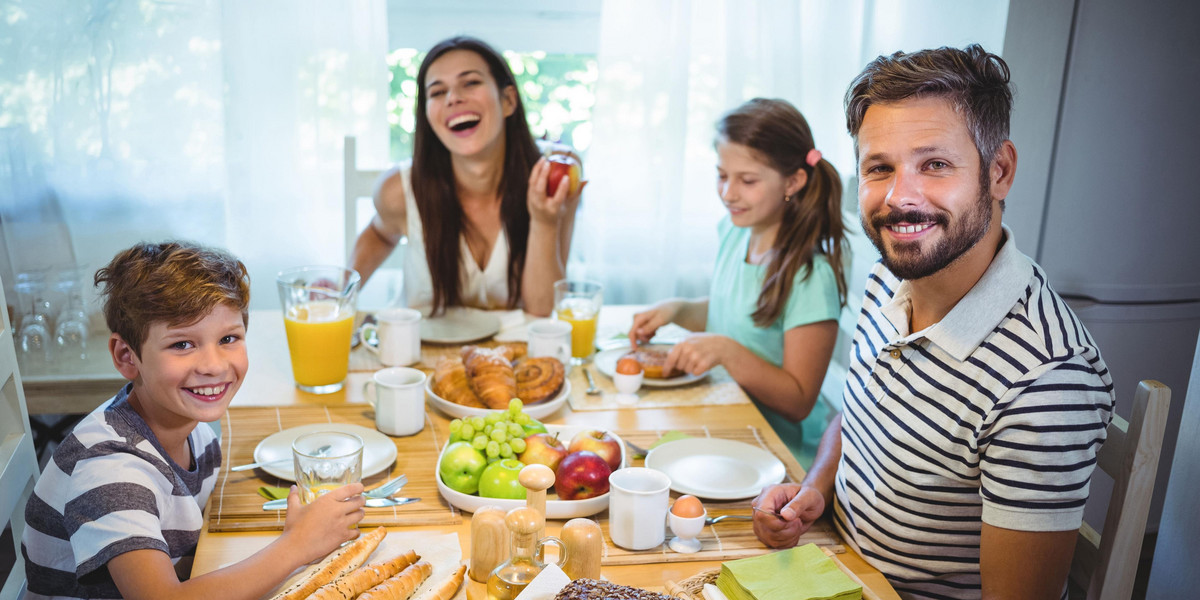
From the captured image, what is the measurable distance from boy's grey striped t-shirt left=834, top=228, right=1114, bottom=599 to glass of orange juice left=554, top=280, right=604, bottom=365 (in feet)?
2.20

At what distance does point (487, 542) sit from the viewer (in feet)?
3.39

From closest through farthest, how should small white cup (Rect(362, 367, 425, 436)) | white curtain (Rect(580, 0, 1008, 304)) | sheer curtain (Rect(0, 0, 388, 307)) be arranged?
1. small white cup (Rect(362, 367, 425, 436))
2. sheer curtain (Rect(0, 0, 388, 307))
3. white curtain (Rect(580, 0, 1008, 304))

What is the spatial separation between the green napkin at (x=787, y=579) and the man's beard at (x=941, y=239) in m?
0.38

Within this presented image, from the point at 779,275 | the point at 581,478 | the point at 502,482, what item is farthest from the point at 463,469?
the point at 779,275

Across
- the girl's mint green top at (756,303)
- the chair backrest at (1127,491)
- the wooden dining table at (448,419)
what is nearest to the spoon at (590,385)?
the wooden dining table at (448,419)

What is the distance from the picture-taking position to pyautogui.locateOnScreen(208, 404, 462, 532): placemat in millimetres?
1196

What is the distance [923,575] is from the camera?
47.3 inches

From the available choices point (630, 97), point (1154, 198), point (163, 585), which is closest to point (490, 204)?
point (630, 97)

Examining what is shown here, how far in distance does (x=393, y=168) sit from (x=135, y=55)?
0.99m

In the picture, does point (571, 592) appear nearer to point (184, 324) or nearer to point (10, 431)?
point (184, 324)

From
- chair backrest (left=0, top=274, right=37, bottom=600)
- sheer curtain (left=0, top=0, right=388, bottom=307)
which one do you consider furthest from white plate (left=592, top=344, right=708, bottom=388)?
sheer curtain (left=0, top=0, right=388, bottom=307)

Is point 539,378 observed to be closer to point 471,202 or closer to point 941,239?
point 941,239

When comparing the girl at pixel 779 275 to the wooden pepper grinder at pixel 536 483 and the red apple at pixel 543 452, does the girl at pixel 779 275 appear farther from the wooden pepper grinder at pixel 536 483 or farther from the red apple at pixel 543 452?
the wooden pepper grinder at pixel 536 483

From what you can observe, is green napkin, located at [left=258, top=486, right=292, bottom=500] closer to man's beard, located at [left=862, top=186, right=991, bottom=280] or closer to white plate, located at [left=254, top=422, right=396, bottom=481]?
white plate, located at [left=254, top=422, right=396, bottom=481]
